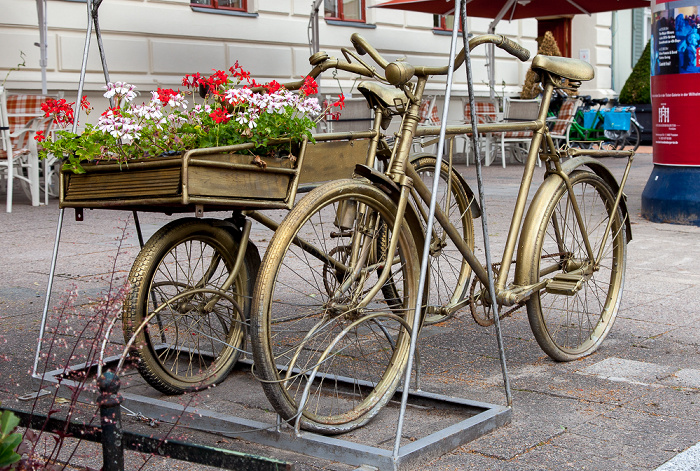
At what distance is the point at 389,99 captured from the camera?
125 inches

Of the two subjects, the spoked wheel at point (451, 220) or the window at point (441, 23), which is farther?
the window at point (441, 23)

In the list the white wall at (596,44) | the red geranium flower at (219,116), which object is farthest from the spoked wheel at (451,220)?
the white wall at (596,44)

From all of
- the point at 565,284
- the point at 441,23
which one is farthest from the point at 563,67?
the point at 441,23

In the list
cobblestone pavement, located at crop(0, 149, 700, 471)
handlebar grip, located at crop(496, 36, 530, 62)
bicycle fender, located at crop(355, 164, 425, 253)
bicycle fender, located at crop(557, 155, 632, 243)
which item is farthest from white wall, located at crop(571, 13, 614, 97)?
bicycle fender, located at crop(355, 164, 425, 253)

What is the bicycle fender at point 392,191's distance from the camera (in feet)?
9.62

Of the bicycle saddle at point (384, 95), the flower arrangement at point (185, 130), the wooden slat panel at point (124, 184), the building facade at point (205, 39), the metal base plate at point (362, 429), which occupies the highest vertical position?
the building facade at point (205, 39)

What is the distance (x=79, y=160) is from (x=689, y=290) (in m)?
3.84

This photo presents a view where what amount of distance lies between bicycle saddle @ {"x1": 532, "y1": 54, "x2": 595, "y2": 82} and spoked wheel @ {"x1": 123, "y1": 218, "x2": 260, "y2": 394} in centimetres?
138

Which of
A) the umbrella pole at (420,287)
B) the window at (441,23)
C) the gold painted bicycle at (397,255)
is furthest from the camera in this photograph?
the window at (441,23)

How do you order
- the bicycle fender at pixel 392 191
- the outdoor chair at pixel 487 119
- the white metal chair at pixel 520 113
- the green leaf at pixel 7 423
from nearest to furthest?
the green leaf at pixel 7 423
the bicycle fender at pixel 392 191
the white metal chair at pixel 520 113
the outdoor chair at pixel 487 119

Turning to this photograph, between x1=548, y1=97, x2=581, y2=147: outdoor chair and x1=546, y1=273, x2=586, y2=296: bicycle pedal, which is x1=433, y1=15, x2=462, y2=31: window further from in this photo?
x1=546, y1=273, x2=586, y2=296: bicycle pedal

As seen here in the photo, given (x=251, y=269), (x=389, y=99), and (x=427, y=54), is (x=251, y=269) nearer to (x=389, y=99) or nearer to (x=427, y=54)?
(x=389, y=99)

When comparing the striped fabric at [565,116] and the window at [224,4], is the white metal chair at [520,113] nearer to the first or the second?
the striped fabric at [565,116]

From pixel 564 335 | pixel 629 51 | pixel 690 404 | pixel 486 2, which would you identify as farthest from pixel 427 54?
pixel 690 404
